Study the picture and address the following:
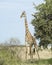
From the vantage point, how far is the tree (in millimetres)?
33469

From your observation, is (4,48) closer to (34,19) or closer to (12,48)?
(12,48)

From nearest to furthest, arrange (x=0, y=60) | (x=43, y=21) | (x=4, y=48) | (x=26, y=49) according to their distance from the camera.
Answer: (x=0, y=60)
(x=4, y=48)
(x=26, y=49)
(x=43, y=21)

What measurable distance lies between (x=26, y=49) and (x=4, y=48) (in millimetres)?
8449

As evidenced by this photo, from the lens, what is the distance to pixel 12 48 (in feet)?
81.4

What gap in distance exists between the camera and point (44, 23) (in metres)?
33.6

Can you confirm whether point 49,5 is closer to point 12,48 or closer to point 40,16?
point 40,16

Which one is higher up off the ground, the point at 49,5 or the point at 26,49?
the point at 49,5

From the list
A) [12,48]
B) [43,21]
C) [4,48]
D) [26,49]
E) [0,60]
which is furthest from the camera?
[43,21]

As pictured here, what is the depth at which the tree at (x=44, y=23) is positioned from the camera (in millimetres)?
33469

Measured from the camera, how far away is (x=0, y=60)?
2131 cm

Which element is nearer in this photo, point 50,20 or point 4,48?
point 4,48

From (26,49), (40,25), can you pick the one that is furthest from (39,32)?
(26,49)

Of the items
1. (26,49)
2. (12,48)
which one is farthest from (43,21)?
(12,48)

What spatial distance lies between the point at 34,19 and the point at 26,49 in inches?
169
